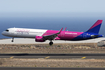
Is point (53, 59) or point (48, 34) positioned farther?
point (48, 34)

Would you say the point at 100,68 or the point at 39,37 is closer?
the point at 100,68

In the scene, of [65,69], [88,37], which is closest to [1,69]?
[65,69]

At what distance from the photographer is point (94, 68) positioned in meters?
30.4

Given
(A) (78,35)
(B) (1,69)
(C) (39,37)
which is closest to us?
(B) (1,69)

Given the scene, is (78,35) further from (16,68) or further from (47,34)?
(16,68)

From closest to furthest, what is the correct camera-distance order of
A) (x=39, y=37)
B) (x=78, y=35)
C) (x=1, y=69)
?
(x=1, y=69) < (x=39, y=37) < (x=78, y=35)

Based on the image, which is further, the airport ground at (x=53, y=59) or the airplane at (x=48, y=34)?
the airplane at (x=48, y=34)

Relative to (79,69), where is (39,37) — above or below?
above

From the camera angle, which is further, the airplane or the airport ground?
the airplane

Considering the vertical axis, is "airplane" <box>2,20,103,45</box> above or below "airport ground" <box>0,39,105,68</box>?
above

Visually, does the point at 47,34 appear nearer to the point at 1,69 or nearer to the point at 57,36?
the point at 57,36

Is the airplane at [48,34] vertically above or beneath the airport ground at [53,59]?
above

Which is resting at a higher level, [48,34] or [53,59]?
[48,34]

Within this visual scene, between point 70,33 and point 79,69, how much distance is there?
34.0 meters
